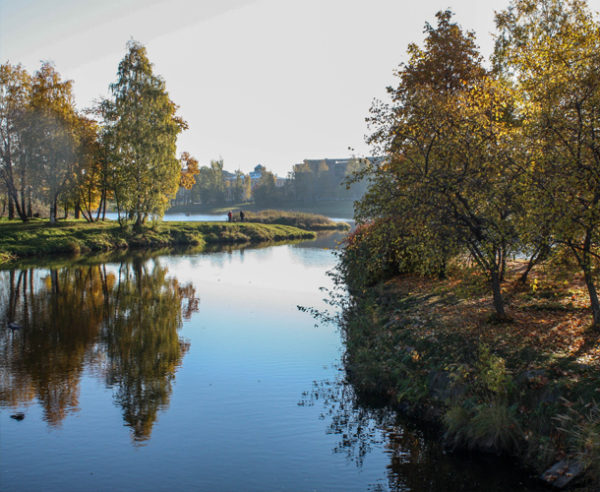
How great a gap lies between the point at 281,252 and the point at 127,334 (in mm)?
31440

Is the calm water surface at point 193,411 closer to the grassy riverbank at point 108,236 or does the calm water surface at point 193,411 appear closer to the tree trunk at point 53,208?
the grassy riverbank at point 108,236

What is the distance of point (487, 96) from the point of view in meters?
12.4

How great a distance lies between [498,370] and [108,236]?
43.5 meters

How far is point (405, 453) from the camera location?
9805 mm

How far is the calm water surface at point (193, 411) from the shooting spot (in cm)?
900

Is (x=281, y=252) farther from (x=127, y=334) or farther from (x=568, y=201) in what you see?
(x=568, y=201)

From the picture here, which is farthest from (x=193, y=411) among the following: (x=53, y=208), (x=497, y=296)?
(x=53, y=208)

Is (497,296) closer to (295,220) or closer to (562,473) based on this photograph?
(562,473)

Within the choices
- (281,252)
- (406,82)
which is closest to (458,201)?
(406,82)

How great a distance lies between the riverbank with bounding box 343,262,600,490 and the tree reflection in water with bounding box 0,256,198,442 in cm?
515

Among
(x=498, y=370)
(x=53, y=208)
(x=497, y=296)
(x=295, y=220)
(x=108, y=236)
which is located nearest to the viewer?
(x=498, y=370)

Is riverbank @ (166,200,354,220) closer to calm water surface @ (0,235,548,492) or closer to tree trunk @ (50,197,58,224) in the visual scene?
tree trunk @ (50,197,58,224)

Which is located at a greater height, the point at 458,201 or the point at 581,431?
the point at 458,201

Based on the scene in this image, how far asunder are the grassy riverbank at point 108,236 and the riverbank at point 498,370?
31.5 m
